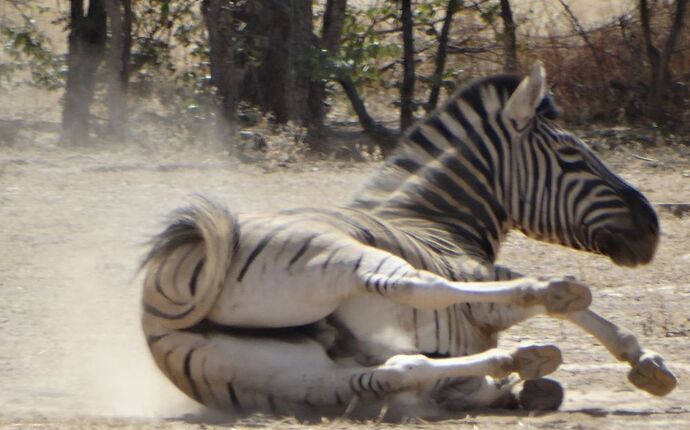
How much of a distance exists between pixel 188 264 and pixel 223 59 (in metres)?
8.41

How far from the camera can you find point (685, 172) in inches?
452

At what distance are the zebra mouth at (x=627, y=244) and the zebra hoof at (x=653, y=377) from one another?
2.55 ft

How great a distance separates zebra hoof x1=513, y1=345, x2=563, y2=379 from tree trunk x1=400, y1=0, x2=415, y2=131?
30.4 ft

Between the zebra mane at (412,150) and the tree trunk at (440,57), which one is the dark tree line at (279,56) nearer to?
the tree trunk at (440,57)

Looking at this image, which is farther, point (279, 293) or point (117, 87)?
point (117, 87)

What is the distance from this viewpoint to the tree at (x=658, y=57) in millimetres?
13586

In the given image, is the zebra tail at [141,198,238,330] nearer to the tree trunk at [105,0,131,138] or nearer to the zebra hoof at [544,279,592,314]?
the zebra hoof at [544,279,592,314]

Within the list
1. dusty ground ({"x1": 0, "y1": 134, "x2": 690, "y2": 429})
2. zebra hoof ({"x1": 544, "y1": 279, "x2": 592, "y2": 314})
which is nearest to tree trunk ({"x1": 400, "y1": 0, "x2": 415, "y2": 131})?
dusty ground ({"x1": 0, "y1": 134, "x2": 690, "y2": 429})

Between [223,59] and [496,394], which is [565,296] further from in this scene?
[223,59]

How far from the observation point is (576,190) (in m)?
5.33

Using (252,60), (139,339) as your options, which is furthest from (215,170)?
(139,339)

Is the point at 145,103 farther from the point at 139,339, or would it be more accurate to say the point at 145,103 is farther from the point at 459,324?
the point at 459,324

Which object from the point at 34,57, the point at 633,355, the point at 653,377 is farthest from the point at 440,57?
the point at 653,377

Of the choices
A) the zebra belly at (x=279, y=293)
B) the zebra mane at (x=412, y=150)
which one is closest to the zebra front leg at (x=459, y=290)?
the zebra belly at (x=279, y=293)
